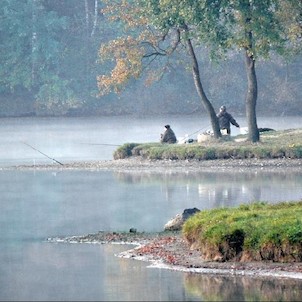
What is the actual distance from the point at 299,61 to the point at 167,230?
207 feet

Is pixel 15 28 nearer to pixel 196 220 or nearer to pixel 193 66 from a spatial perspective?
pixel 193 66

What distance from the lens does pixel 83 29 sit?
91000 millimetres

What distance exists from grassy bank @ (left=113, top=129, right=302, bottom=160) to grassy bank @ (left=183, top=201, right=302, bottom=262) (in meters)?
19.7

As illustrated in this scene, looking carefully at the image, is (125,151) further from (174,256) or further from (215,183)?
(174,256)

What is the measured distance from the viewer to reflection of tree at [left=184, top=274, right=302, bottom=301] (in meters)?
17.4

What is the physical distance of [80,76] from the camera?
8844 centimetres

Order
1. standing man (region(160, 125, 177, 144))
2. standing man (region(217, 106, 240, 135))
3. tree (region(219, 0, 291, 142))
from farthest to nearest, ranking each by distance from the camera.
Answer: standing man (region(217, 106, 240, 135)) → standing man (region(160, 125, 177, 144)) → tree (region(219, 0, 291, 142))

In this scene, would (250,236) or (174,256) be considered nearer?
(250,236)

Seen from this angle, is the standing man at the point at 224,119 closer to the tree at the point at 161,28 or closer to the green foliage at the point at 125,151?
the tree at the point at 161,28

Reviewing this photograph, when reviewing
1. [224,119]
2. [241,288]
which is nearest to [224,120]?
[224,119]

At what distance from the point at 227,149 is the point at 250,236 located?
2220cm

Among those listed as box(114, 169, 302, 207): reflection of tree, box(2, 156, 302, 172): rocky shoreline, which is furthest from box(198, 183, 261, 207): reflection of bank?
box(2, 156, 302, 172): rocky shoreline

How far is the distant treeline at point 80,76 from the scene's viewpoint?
8444cm

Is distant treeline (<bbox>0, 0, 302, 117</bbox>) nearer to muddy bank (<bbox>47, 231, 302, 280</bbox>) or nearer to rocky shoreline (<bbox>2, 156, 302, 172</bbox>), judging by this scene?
rocky shoreline (<bbox>2, 156, 302, 172</bbox>)
